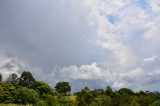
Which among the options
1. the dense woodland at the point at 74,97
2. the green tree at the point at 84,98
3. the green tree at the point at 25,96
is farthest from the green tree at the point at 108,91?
the green tree at the point at 84,98

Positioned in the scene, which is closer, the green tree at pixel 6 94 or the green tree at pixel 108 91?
the green tree at pixel 6 94

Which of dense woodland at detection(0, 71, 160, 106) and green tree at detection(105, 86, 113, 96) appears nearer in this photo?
dense woodland at detection(0, 71, 160, 106)

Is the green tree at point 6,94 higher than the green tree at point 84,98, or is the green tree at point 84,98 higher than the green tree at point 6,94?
the green tree at point 6,94

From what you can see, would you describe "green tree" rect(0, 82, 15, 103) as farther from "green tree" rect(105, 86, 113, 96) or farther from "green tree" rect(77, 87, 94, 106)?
"green tree" rect(77, 87, 94, 106)

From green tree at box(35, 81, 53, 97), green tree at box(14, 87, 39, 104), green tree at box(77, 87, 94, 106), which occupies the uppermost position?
green tree at box(35, 81, 53, 97)

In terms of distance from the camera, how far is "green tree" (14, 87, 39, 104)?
17288cm

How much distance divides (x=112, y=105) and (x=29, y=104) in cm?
4395

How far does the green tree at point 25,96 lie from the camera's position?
172875mm

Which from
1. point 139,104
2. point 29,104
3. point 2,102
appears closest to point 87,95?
point 139,104

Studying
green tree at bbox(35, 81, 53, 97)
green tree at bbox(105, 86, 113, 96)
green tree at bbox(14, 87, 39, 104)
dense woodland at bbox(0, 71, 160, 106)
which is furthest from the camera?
green tree at bbox(35, 81, 53, 97)

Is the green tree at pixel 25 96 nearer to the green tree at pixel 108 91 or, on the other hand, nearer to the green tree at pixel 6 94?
the green tree at pixel 6 94

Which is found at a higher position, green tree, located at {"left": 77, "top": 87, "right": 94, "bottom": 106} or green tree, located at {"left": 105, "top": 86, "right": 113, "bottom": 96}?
green tree, located at {"left": 105, "top": 86, "right": 113, "bottom": 96}

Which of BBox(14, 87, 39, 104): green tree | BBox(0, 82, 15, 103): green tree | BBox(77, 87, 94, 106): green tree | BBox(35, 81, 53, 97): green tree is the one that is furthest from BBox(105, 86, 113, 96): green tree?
BBox(0, 82, 15, 103): green tree

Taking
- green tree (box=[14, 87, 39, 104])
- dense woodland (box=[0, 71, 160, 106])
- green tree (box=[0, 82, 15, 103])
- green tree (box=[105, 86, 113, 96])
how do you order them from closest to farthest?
dense woodland (box=[0, 71, 160, 106]) < green tree (box=[14, 87, 39, 104]) < green tree (box=[0, 82, 15, 103]) < green tree (box=[105, 86, 113, 96])
